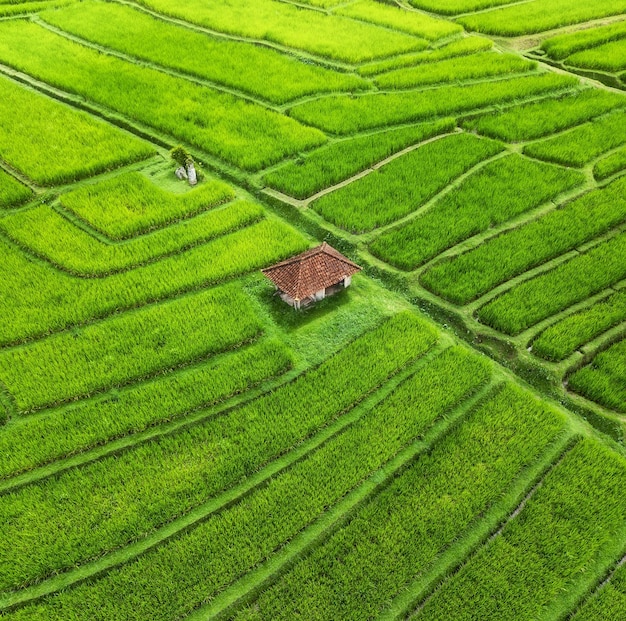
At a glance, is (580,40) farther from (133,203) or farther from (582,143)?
(133,203)

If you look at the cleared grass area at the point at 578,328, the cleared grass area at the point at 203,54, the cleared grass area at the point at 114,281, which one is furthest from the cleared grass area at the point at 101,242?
the cleared grass area at the point at 578,328

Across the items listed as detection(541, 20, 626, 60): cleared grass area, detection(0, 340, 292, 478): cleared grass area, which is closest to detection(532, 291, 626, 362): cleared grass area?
detection(0, 340, 292, 478): cleared grass area

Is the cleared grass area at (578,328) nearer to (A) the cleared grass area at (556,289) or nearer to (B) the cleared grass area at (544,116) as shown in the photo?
(A) the cleared grass area at (556,289)

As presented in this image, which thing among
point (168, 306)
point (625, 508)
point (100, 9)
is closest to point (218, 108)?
point (168, 306)

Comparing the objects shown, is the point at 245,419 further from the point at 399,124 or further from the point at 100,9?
the point at 100,9

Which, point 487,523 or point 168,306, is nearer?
point 487,523

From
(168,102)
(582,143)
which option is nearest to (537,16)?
(582,143)
